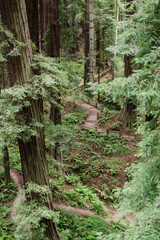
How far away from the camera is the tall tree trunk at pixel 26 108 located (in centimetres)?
422

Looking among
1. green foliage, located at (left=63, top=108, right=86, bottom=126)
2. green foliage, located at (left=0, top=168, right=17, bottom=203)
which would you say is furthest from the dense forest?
green foliage, located at (left=63, top=108, right=86, bottom=126)

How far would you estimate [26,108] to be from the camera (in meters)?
4.47

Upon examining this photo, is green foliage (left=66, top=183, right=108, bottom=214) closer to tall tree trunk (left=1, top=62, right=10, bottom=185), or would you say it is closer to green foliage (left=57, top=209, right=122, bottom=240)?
green foliage (left=57, top=209, right=122, bottom=240)

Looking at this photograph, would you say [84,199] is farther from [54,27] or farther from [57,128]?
[54,27]

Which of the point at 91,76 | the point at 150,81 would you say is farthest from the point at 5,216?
the point at 91,76

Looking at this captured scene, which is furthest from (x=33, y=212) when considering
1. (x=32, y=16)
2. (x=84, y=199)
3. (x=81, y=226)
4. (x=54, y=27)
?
(x=54, y=27)

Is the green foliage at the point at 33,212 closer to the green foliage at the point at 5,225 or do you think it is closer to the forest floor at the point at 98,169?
the green foliage at the point at 5,225

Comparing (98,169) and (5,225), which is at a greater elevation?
(5,225)

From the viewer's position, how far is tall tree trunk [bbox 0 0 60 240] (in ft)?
13.8

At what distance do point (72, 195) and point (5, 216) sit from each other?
9.72 feet

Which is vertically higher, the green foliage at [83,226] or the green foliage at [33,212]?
the green foliage at [33,212]

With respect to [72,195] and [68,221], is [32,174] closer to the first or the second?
[68,221]

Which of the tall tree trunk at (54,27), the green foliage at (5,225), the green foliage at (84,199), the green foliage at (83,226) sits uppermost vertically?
the tall tree trunk at (54,27)

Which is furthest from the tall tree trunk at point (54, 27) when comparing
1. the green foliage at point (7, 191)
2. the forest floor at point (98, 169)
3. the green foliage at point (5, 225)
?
the green foliage at point (5, 225)
